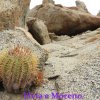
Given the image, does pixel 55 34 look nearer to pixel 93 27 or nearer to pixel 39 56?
pixel 93 27

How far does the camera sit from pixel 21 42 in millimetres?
7586

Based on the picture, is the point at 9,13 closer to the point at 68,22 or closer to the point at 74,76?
the point at 74,76

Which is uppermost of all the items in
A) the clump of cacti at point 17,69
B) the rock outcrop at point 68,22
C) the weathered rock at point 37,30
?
the clump of cacti at point 17,69

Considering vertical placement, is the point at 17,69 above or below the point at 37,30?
above

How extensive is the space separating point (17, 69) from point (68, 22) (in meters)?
10.9

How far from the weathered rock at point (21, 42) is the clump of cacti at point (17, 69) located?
1.05 m

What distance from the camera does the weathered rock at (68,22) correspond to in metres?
16.7

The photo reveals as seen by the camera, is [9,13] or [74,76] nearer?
[74,76]

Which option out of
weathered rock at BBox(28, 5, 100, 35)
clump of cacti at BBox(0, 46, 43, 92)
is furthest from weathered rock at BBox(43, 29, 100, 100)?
weathered rock at BBox(28, 5, 100, 35)

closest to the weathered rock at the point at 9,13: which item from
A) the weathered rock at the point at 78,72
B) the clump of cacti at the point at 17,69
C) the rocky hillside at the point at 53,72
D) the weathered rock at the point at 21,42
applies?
the rocky hillside at the point at 53,72

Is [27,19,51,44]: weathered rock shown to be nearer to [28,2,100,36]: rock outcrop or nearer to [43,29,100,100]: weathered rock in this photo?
[28,2,100,36]: rock outcrop

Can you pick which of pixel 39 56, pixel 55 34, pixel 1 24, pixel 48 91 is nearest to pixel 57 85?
pixel 48 91

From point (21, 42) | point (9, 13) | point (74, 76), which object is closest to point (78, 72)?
point (74, 76)

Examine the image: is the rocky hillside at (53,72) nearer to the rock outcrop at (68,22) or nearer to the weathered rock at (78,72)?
the weathered rock at (78,72)
